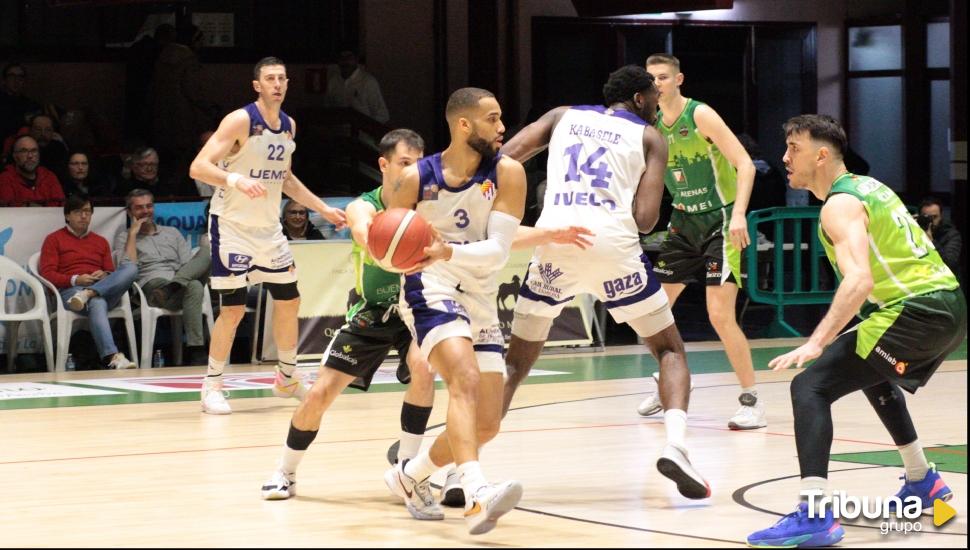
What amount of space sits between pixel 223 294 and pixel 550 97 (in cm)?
921

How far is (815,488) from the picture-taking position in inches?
201

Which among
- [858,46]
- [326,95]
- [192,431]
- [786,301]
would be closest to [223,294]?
[192,431]

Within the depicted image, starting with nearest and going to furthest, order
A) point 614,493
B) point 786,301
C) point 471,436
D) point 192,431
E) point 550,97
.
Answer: point 471,436
point 614,493
point 192,431
point 786,301
point 550,97

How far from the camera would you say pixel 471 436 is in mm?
5270

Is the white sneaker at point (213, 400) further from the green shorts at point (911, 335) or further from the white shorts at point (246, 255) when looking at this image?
the green shorts at point (911, 335)

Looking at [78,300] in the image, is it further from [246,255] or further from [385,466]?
[385,466]

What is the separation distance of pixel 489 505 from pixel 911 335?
1.62m

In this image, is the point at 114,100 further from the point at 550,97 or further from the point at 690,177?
the point at 690,177

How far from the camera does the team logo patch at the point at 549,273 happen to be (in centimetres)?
625

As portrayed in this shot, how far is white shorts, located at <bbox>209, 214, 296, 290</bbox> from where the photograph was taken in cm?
918

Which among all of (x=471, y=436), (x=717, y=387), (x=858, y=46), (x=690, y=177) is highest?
(x=858, y=46)

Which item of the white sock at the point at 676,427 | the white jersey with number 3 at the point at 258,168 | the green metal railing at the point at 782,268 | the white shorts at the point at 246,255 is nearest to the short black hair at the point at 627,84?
the white sock at the point at 676,427

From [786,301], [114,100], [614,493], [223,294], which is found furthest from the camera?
[114,100]

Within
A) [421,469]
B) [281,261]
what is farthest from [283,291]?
[421,469]
